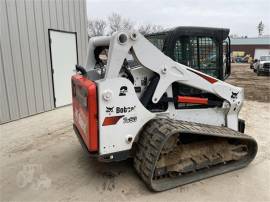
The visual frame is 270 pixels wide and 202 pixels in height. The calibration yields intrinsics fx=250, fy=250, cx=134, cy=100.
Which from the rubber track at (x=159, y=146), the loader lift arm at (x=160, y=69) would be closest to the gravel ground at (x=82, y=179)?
the rubber track at (x=159, y=146)

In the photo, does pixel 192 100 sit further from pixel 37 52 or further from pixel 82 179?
pixel 37 52

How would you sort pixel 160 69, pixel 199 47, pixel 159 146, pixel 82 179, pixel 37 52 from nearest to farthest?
pixel 159 146
pixel 160 69
pixel 82 179
pixel 199 47
pixel 37 52

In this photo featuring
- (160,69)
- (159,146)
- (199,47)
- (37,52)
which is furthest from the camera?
(37,52)

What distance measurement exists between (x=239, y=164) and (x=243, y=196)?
793mm

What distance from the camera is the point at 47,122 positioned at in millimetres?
6258

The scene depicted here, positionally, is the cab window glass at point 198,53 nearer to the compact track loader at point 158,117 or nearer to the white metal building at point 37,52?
the compact track loader at point 158,117

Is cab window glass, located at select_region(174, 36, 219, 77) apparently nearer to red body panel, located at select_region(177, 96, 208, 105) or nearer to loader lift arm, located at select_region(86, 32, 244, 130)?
loader lift arm, located at select_region(86, 32, 244, 130)

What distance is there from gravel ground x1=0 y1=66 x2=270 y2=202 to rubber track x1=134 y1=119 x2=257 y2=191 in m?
0.10

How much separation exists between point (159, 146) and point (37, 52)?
17.8 ft

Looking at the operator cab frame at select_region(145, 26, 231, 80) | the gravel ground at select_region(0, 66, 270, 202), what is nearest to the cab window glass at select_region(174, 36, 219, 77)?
the operator cab frame at select_region(145, 26, 231, 80)

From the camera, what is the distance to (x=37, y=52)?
7.02 meters

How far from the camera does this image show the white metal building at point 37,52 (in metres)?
6.25

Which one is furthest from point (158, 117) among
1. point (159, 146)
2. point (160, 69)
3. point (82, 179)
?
point (82, 179)

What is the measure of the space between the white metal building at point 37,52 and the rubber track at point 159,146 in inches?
178
